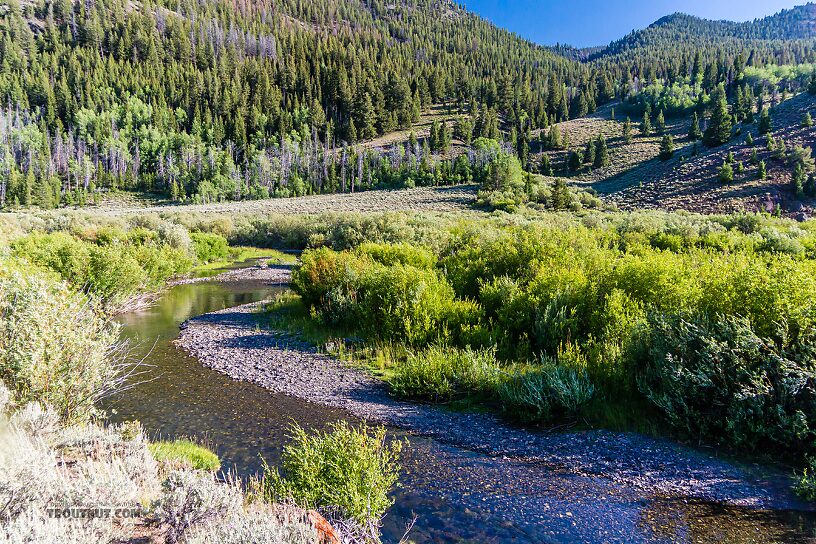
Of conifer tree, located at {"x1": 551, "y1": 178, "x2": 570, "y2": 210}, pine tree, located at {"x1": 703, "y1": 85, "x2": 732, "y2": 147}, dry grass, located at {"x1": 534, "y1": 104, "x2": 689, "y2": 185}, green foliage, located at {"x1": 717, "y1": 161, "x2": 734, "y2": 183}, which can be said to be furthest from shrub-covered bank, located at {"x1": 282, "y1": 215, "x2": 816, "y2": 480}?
dry grass, located at {"x1": 534, "y1": 104, "x2": 689, "y2": 185}

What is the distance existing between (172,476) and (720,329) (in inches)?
364

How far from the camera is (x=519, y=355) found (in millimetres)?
12727

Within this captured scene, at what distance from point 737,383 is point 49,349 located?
37.3ft

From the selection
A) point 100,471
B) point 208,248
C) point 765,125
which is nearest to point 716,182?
point 765,125

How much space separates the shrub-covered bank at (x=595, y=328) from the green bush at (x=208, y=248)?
2050 cm

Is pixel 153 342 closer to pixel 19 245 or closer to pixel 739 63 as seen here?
pixel 19 245

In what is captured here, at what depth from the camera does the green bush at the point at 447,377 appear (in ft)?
36.8

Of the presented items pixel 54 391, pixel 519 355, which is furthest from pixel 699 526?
pixel 54 391

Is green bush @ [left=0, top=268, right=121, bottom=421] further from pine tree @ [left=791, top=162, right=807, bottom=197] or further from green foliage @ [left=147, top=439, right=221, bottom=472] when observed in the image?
pine tree @ [left=791, top=162, right=807, bottom=197]

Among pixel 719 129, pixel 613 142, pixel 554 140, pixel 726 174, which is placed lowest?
pixel 726 174

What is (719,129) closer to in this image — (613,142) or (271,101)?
(613,142)

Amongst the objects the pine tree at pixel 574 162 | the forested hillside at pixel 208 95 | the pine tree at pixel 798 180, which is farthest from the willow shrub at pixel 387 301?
the pine tree at pixel 574 162

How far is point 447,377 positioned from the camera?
37.9 ft

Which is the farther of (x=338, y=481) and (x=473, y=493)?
(x=473, y=493)
